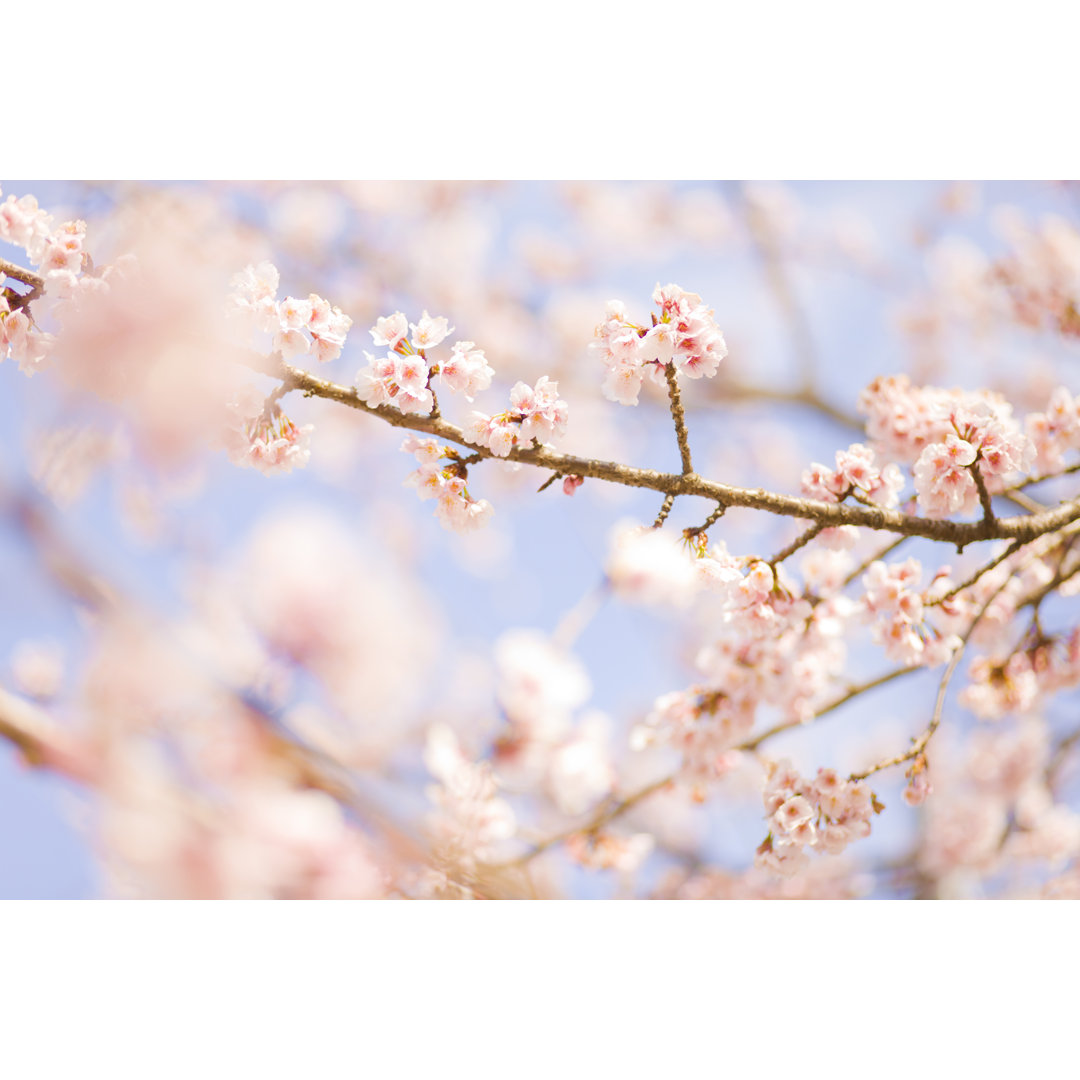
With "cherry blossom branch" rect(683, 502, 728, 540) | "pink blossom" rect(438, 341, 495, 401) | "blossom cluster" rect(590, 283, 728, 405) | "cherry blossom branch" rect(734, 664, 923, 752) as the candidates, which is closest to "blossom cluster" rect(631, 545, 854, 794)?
"cherry blossom branch" rect(734, 664, 923, 752)

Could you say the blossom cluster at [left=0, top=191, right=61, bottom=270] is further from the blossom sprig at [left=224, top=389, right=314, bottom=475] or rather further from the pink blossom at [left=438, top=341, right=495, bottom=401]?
the pink blossom at [left=438, top=341, right=495, bottom=401]

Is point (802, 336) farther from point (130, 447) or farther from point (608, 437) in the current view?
point (130, 447)

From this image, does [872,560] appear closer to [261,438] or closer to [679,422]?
[679,422]

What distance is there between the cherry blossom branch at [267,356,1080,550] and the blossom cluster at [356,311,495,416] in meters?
0.02

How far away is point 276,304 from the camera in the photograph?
960 millimetres

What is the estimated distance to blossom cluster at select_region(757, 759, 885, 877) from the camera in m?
1.16

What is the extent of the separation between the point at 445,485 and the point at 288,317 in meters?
0.30

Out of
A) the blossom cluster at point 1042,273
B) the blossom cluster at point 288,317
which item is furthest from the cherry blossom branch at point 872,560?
the blossom cluster at point 1042,273

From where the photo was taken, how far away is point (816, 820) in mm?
1185

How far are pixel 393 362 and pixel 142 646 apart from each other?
1.58ft

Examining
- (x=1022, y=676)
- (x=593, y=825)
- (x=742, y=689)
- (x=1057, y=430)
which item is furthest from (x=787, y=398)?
(x=593, y=825)

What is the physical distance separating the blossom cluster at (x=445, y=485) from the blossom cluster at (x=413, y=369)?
0.05 m
